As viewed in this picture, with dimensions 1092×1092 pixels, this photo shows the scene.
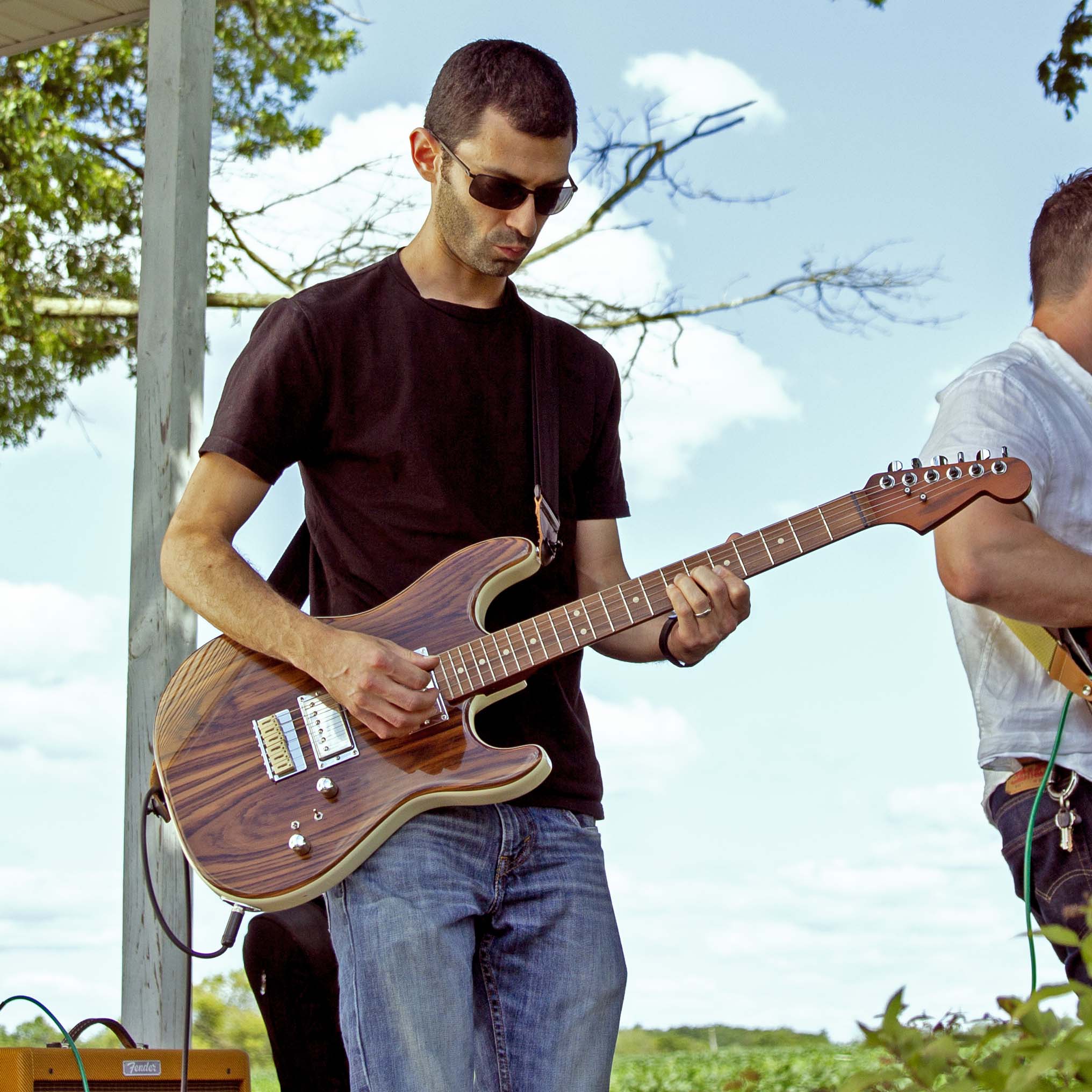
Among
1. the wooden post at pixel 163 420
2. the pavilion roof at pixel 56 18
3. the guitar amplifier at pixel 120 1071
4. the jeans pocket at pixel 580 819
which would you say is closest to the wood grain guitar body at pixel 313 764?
the jeans pocket at pixel 580 819

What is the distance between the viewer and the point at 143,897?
325 cm

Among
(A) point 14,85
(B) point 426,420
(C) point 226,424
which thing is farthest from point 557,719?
(A) point 14,85

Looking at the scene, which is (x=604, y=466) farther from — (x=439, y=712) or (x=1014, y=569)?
(x=1014, y=569)

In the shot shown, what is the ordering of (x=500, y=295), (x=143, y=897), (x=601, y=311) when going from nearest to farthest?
(x=500, y=295), (x=143, y=897), (x=601, y=311)

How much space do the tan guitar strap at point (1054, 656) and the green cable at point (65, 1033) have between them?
1.78 m

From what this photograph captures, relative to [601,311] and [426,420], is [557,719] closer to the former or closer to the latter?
[426,420]

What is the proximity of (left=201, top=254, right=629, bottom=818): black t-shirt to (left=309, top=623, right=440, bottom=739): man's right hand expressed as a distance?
16 cm

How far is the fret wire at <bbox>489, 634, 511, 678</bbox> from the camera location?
209 cm

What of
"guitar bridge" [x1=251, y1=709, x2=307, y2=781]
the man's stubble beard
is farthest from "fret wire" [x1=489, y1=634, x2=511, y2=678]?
the man's stubble beard

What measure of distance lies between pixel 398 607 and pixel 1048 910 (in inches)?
45.4

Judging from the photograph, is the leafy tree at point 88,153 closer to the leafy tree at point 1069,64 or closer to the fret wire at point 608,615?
the leafy tree at point 1069,64

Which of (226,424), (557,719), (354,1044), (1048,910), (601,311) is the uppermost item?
(601,311)

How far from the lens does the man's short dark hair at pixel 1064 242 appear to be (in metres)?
2.38

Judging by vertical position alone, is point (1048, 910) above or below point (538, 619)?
below
